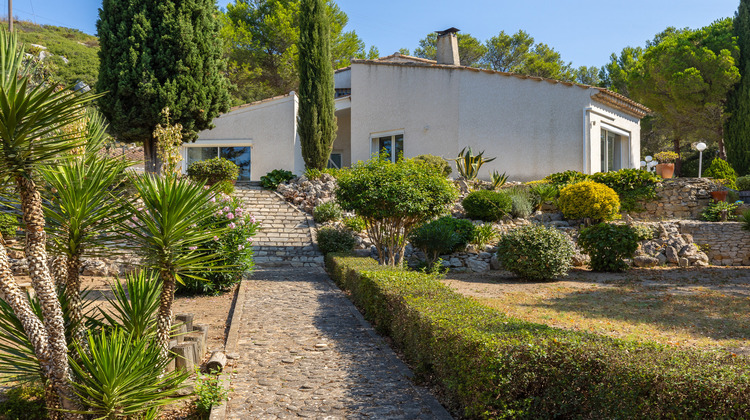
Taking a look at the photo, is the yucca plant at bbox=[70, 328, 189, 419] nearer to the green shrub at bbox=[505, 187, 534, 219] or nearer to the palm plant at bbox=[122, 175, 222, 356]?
the palm plant at bbox=[122, 175, 222, 356]

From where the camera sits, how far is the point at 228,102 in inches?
757

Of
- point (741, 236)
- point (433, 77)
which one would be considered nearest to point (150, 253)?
point (741, 236)

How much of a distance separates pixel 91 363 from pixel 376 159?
30.9ft

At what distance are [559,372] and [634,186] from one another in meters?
17.1

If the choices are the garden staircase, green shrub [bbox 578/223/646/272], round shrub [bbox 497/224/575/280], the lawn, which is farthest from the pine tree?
green shrub [bbox 578/223/646/272]

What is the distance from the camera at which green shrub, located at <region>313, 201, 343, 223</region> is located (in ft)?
55.1

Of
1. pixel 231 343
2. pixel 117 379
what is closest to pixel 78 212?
pixel 117 379

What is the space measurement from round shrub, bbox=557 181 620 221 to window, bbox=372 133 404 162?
847 cm

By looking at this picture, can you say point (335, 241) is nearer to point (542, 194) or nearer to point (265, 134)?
point (542, 194)

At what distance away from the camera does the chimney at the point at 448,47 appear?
933 inches

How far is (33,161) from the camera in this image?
10.7 feet

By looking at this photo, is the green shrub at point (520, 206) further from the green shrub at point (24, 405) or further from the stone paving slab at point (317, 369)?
the green shrub at point (24, 405)

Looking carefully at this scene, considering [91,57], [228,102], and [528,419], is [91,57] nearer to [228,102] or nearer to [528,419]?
[228,102]

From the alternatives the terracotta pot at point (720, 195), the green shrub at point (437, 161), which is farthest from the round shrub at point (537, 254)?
the terracotta pot at point (720, 195)
